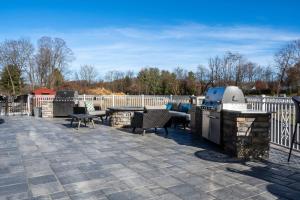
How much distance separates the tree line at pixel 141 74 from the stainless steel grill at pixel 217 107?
66.7 ft

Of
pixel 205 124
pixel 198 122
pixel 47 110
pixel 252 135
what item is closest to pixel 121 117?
pixel 198 122

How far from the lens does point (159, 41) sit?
2309 cm

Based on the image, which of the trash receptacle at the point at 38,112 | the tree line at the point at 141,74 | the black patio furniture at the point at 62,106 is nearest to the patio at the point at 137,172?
the black patio furniture at the point at 62,106

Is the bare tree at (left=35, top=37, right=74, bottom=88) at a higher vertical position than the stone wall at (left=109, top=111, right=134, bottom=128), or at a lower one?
higher

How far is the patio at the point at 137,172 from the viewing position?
319cm

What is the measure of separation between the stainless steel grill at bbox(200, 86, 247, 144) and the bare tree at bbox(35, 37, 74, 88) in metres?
26.2

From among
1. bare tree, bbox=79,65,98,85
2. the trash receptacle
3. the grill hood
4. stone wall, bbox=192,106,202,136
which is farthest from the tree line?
the grill hood

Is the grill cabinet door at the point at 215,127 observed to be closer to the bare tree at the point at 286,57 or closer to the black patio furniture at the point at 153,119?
the black patio furniture at the point at 153,119

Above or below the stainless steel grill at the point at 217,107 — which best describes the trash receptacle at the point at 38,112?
below

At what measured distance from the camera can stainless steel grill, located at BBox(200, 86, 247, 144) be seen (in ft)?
18.2

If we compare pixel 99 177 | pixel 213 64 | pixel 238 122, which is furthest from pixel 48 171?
pixel 213 64

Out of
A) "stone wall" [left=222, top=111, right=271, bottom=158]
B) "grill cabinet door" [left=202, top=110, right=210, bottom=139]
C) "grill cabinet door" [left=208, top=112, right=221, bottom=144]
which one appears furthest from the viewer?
"grill cabinet door" [left=202, top=110, right=210, bottom=139]

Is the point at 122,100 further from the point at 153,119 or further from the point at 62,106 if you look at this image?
the point at 153,119

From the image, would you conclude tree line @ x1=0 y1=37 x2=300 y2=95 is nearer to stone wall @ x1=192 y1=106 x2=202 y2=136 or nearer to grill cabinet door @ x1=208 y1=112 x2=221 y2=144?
stone wall @ x1=192 y1=106 x2=202 y2=136
